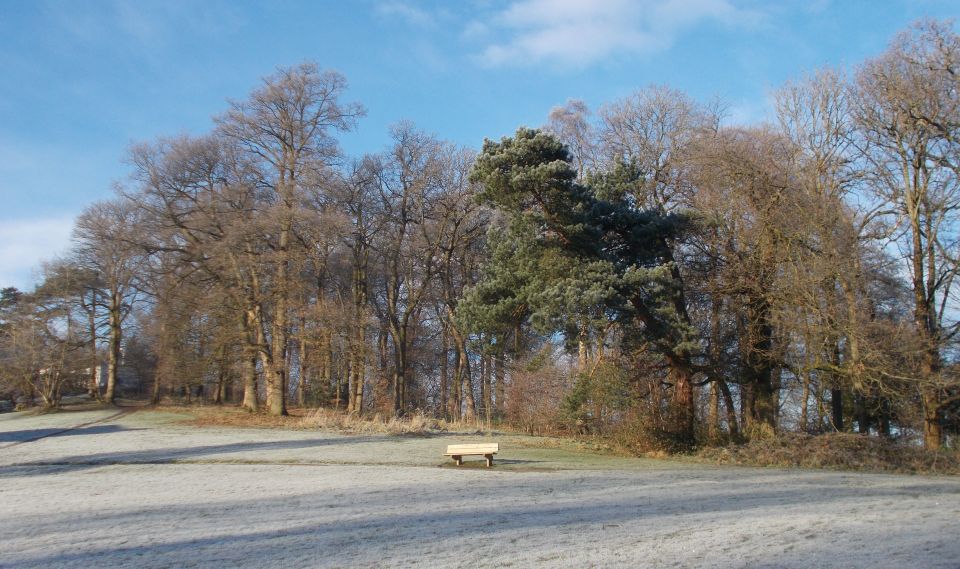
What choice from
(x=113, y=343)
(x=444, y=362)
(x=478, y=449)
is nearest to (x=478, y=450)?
(x=478, y=449)

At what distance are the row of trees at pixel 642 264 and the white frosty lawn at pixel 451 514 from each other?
14.3 feet

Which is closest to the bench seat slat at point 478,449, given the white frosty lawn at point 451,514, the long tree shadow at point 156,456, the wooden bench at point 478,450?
the wooden bench at point 478,450

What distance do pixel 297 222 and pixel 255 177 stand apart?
4822mm

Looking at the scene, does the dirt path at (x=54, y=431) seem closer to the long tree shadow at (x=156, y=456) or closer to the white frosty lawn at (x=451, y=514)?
the long tree shadow at (x=156, y=456)

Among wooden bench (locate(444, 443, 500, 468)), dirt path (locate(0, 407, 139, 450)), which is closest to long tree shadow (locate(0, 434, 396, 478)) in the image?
wooden bench (locate(444, 443, 500, 468))

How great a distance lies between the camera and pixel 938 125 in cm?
1961

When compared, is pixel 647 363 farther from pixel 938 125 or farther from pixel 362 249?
pixel 362 249

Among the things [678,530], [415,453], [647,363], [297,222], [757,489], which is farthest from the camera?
[297,222]

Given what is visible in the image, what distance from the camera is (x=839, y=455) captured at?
1736 centimetres

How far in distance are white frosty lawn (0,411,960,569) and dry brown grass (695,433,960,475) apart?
6.00ft

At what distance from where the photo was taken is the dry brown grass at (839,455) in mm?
16688

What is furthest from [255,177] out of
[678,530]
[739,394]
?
[678,530]

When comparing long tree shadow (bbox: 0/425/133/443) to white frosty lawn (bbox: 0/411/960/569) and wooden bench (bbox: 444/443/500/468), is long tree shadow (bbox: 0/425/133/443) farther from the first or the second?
wooden bench (bbox: 444/443/500/468)

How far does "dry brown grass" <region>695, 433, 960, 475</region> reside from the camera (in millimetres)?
16688
